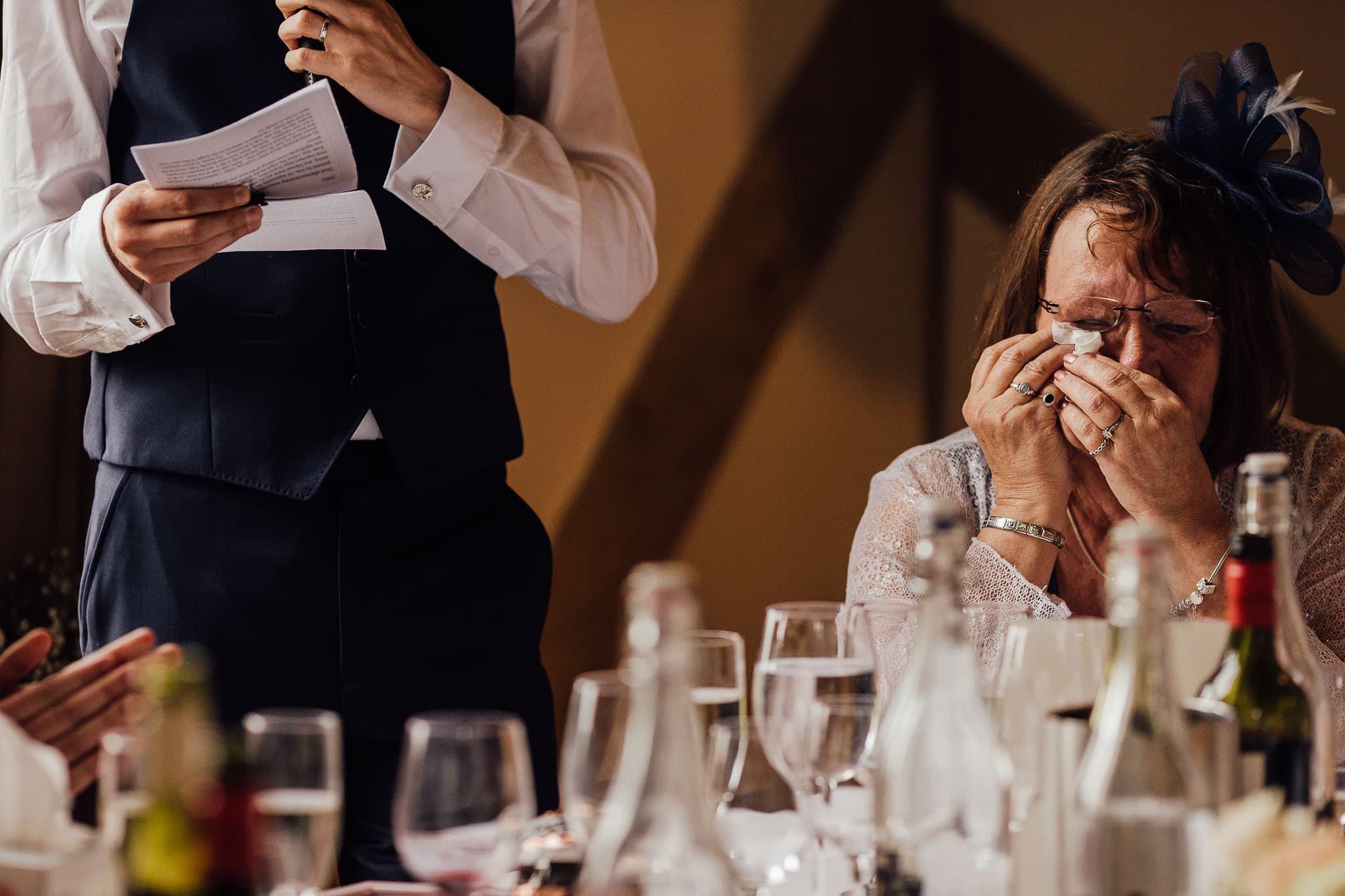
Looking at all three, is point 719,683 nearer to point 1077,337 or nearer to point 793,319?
point 1077,337

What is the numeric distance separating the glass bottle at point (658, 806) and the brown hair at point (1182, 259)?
4.62 feet

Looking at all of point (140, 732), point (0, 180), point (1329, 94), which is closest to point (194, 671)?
point (140, 732)

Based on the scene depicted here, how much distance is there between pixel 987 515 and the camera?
2.06 meters

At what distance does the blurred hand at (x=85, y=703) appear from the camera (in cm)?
100

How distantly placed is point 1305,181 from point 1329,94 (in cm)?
Result: 131

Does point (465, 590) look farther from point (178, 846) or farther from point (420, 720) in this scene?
point (178, 846)

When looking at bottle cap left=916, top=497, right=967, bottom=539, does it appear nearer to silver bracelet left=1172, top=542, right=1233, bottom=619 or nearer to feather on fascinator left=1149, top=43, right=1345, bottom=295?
silver bracelet left=1172, top=542, right=1233, bottom=619

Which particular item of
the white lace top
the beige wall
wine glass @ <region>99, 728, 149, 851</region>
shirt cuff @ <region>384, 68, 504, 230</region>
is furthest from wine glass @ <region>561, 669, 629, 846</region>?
the beige wall

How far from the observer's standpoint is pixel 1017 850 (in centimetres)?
89

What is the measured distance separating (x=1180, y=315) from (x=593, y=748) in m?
1.32

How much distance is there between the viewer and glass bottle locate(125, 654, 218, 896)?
2.10ft

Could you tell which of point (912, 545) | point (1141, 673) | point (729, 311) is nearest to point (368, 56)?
point (912, 545)

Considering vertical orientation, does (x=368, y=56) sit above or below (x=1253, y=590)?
above

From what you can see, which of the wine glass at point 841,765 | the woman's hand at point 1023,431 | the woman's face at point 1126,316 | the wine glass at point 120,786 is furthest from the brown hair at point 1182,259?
the wine glass at point 120,786
